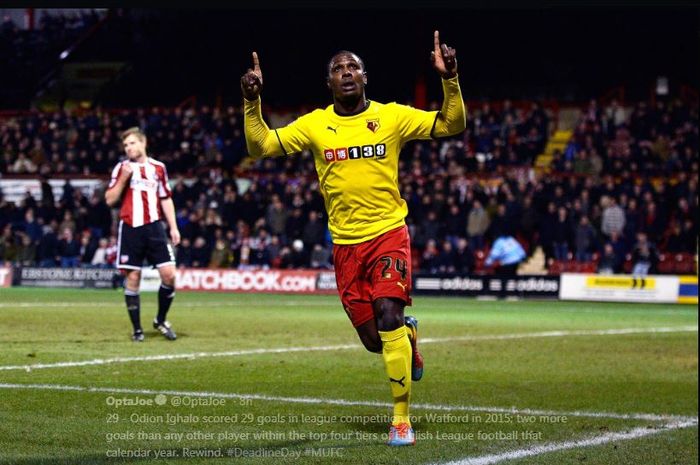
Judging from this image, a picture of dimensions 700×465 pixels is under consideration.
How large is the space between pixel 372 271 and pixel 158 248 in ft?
21.4

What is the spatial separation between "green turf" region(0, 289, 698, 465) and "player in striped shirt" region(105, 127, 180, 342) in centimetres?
63

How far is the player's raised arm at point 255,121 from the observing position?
7.18m

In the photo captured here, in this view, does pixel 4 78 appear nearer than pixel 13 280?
No

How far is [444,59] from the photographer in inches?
277

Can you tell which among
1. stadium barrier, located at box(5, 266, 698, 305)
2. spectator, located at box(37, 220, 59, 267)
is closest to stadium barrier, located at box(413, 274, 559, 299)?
stadium barrier, located at box(5, 266, 698, 305)

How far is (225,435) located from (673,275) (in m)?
21.5

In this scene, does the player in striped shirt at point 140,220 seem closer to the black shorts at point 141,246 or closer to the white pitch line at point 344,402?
the black shorts at point 141,246

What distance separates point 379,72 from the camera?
3653 centimetres

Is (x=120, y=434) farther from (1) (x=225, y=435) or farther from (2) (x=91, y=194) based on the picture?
(2) (x=91, y=194)

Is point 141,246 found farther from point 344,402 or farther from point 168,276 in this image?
point 344,402

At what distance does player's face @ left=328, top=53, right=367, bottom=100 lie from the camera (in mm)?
7352

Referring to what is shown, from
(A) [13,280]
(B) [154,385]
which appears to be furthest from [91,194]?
(B) [154,385]

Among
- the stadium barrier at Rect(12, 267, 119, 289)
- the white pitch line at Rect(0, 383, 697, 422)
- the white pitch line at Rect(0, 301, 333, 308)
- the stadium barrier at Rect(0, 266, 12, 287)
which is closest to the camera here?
the white pitch line at Rect(0, 383, 697, 422)

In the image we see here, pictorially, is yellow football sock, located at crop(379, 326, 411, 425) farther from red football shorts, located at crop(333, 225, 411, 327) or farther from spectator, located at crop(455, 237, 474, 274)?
spectator, located at crop(455, 237, 474, 274)
